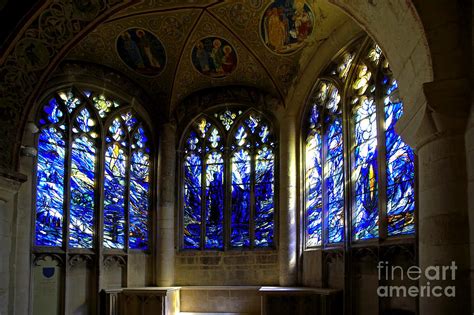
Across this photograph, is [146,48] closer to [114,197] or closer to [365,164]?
[114,197]

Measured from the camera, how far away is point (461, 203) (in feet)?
13.5

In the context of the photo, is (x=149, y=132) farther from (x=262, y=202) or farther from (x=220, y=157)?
(x=262, y=202)

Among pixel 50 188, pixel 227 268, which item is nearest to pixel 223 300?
pixel 227 268

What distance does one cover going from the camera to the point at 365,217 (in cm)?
831

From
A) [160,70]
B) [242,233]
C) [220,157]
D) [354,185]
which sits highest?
[160,70]

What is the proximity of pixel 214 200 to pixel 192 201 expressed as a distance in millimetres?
439

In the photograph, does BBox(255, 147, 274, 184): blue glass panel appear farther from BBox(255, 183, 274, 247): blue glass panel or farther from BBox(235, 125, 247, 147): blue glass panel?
BBox(235, 125, 247, 147): blue glass panel

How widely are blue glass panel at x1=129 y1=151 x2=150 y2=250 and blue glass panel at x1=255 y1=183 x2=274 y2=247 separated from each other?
2.09 meters

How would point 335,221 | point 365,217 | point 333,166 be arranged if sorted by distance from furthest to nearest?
point 333,166
point 335,221
point 365,217

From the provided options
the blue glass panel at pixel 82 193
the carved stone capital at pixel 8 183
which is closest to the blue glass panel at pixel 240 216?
the blue glass panel at pixel 82 193

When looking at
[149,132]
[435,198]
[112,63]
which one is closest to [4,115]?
[112,63]

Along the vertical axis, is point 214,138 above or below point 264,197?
above

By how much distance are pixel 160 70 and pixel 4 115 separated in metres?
3.55

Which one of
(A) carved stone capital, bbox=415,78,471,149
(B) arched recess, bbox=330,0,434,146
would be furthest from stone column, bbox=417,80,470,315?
(B) arched recess, bbox=330,0,434,146
